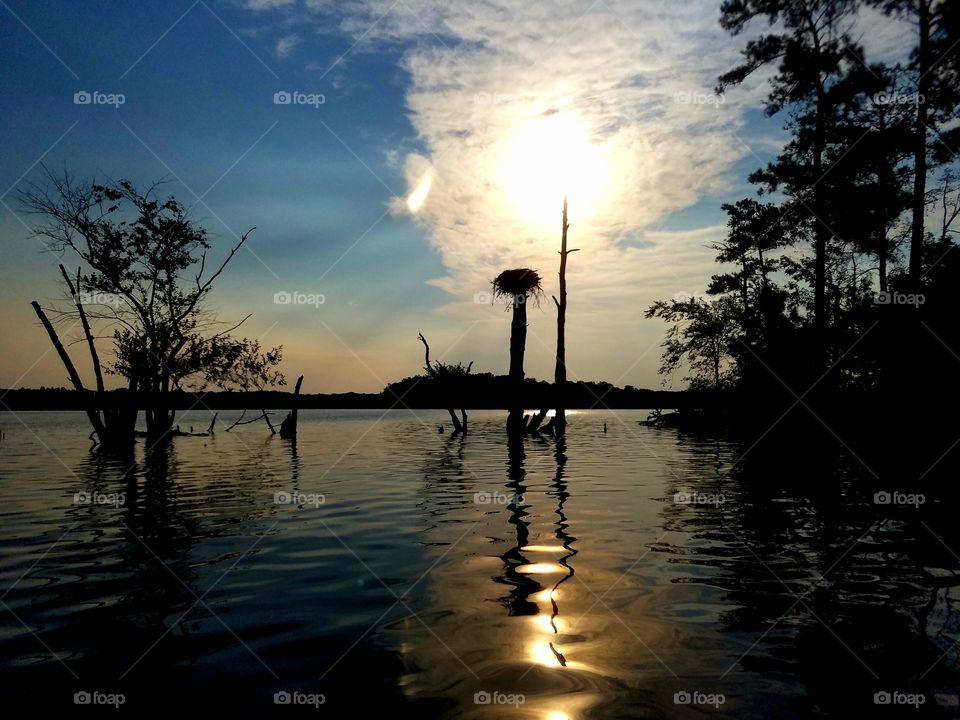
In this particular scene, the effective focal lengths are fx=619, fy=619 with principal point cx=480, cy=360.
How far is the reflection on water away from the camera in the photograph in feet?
14.7

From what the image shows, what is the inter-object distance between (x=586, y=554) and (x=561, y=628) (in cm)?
299

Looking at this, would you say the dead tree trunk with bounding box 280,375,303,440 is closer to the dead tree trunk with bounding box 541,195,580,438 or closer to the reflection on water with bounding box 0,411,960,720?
the dead tree trunk with bounding box 541,195,580,438

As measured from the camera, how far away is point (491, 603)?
6.42 meters

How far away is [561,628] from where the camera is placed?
5660 mm

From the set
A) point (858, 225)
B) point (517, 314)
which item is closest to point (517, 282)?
point (517, 314)

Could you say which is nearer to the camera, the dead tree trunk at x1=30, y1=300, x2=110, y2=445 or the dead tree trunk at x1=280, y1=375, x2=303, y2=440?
the dead tree trunk at x1=30, y1=300, x2=110, y2=445

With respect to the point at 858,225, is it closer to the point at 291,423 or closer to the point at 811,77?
the point at 811,77

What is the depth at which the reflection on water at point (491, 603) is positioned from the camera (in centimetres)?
448

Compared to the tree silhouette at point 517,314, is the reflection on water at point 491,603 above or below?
below

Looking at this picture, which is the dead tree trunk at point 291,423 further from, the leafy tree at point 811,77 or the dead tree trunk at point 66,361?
the leafy tree at point 811,77

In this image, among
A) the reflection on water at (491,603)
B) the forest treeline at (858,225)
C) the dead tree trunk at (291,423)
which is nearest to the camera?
the reflection on water at (491,603)

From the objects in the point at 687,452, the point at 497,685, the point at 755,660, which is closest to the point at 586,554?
the point at 755,660

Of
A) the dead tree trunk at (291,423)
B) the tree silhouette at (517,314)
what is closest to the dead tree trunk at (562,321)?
the tree silhouette at (517,314)

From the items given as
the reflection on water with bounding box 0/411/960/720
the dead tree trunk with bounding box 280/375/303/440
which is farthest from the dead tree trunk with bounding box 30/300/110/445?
the reflection on water with bounding box 0/411/960/720
